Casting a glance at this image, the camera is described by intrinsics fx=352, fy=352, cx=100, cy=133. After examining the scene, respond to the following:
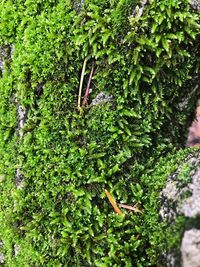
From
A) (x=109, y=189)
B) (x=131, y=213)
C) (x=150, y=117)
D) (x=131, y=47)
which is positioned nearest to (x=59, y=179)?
(x=109, y=189)

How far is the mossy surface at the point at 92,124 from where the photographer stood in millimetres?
1884

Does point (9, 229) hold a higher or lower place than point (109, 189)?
lower

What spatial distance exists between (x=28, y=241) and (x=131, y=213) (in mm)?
606

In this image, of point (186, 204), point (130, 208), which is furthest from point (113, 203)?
point (186, 204)

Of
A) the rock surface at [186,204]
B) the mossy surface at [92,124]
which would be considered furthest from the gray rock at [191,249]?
the mossy surface at [92,124]

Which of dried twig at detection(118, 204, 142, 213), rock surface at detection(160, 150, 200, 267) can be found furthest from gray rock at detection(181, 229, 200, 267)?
dried twig at detection(118, 204, 142, 213)

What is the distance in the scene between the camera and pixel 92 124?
6.49ft

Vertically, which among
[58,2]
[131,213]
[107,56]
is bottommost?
[131,213]

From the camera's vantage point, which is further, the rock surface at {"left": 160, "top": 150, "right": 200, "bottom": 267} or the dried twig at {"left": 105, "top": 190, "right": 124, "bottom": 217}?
the dried twig at {"left": 105, "top": 190, "right": 124, "bottom": 217}

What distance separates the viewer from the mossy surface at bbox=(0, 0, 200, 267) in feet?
6.18

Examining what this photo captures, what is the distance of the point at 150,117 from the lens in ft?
6.70

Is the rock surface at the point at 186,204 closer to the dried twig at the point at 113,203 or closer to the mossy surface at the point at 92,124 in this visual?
the mossy surface at the point at 92,124

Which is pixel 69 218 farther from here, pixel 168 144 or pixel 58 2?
pixel 58 2

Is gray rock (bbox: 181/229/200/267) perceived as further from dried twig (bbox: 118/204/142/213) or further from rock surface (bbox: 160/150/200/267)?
dried twig (bbox: 118/204/142/213)
